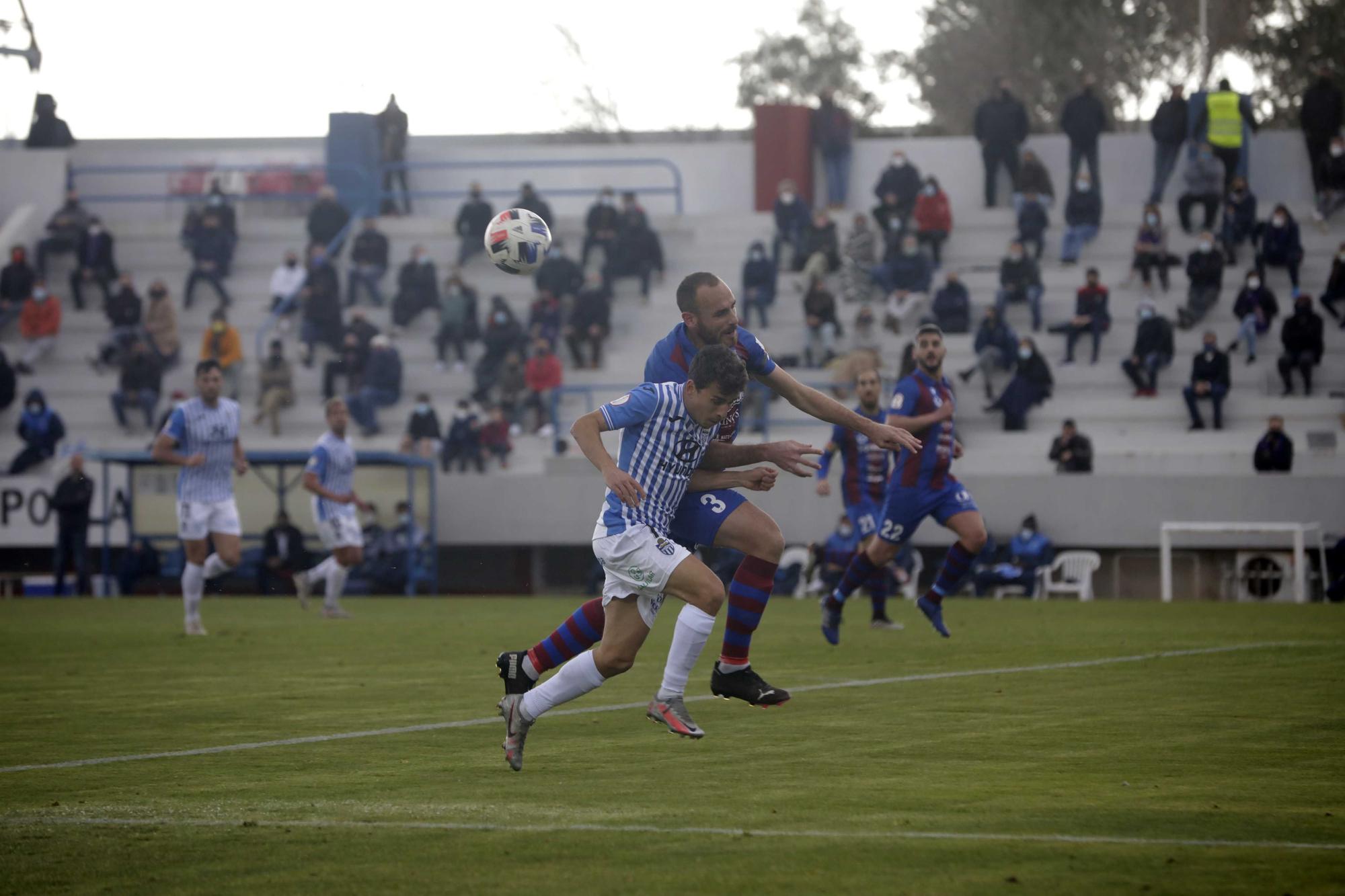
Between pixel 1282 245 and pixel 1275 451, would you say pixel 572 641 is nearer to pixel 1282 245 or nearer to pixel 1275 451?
pixel 1275 451

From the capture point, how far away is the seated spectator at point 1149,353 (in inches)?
1093

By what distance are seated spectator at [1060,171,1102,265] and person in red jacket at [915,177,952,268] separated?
2.02m

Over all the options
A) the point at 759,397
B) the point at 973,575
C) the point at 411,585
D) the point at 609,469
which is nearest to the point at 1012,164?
the point at 759,397

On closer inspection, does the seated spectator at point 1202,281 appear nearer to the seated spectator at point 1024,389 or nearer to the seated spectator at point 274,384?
the seated spectator at point 1024,389

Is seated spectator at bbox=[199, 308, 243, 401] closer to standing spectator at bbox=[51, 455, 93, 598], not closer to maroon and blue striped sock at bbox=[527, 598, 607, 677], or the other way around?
standing spectator at bbox=[51, 455, 93, 598]

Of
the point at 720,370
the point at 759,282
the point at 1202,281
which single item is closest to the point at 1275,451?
the point at 1202,281

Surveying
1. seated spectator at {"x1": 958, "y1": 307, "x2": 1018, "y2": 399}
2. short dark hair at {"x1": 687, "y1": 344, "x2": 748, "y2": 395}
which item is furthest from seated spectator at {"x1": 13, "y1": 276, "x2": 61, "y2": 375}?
short dark hair at {"x1": 687, "y1": 344, "x2": 748, "y2": 395}

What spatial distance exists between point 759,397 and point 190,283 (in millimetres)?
11659

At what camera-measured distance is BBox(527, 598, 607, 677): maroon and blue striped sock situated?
7965 mm

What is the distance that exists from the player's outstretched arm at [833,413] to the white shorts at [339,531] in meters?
11.3

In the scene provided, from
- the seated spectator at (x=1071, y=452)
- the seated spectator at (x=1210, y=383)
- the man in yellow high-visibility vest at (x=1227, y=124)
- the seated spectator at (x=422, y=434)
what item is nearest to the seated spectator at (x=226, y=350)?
the seated spectator at (x=422, y=434)

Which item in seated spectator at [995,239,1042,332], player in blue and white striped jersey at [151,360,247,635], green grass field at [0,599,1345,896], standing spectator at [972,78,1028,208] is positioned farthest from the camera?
standing spectator at [972,78,1028,208]

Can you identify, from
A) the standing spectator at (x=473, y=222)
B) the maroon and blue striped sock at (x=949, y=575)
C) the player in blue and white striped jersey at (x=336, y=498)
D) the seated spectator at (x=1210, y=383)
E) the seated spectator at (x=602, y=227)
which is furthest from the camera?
the standing spectator at (x=473, y=222)

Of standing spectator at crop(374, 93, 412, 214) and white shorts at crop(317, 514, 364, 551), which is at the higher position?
standing spectator at crop(374, 93, 412, 214)
